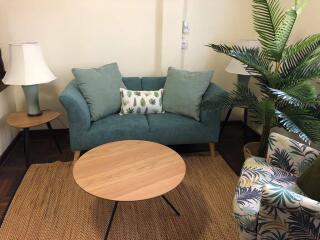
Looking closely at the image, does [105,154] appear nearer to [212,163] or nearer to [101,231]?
[101,231]

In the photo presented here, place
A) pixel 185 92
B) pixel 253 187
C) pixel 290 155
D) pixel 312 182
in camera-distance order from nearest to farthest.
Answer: pixel 312 182
pixel 253 187
pixel 290 155
pixel 185 92

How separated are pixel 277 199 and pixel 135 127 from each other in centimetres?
162

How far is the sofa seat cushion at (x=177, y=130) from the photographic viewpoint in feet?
8.64

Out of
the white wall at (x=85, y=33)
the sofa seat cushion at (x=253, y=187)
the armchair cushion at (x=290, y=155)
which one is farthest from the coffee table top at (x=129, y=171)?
the white wall at (x=85, y=33)

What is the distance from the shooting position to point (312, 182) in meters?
1.43

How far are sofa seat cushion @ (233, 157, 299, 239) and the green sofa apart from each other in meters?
0.85

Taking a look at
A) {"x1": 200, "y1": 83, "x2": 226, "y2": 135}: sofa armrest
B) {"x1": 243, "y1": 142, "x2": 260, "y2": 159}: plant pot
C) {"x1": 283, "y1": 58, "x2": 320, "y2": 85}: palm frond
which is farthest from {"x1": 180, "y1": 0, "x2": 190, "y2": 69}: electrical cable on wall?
{"x1": 283, "y1": 58, "x2": 320, "y2": 85}: palm frond

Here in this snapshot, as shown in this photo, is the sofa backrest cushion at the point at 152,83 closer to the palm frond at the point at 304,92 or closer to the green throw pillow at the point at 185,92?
the green throw pillow at the point at 185,92

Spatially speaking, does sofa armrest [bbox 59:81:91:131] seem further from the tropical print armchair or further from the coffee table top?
the tropical print armchair

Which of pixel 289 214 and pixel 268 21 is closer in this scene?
pixel 289 214

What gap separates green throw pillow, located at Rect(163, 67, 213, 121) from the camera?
2.72 m

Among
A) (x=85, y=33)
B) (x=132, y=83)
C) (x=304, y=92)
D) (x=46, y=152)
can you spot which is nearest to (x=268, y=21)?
(x=304, y=92)

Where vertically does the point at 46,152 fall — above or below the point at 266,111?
below

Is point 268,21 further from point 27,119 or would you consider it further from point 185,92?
point 27,119
